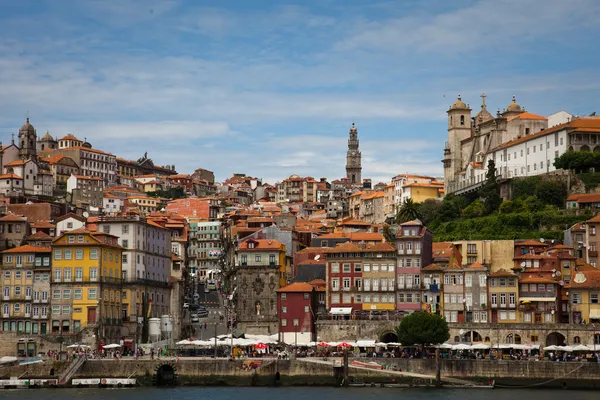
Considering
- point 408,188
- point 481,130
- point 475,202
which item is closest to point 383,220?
point 408,188

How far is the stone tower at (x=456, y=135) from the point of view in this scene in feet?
446

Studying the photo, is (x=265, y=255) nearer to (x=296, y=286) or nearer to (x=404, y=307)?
(x=296, y=286)

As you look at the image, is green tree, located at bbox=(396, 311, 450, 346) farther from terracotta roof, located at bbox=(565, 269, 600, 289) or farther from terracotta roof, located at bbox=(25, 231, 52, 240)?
terracotta roof, located at bbox=(25, 231, 52, 240)

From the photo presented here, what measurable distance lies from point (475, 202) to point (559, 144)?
9911 millimetres

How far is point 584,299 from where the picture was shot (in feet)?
292

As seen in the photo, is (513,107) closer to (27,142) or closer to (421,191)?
(421,191)

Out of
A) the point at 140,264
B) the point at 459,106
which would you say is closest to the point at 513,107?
the point at 459,106

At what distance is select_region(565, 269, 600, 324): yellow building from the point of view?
88.9 metres

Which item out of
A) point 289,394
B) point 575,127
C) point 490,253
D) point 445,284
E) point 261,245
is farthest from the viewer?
point 575,127

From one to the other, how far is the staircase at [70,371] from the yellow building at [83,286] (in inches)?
288

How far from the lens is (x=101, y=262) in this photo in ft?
298

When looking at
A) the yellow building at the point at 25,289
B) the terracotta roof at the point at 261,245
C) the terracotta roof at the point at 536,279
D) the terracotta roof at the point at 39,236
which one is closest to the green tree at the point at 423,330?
the terracotta roof at the point at 536,279

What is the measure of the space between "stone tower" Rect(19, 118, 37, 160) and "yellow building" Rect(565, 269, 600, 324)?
105 metres

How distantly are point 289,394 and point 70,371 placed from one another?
53.0ft
